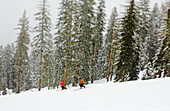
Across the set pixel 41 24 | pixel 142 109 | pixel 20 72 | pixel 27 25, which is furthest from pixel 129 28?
pixel 20 72

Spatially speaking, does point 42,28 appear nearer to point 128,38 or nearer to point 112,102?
point 128,38

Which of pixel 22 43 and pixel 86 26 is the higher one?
pixel 86 26

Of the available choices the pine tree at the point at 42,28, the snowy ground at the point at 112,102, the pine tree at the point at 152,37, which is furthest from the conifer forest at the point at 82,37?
the pine tree at the point at 152,37

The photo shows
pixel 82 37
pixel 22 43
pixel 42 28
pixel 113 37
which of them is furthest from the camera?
pixel 113 37

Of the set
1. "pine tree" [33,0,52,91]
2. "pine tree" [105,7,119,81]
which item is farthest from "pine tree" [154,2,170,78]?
"pine tree" [33,0,52,91]

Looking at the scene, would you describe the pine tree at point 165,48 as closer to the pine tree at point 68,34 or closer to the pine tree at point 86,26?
the pine tree at point 86,26

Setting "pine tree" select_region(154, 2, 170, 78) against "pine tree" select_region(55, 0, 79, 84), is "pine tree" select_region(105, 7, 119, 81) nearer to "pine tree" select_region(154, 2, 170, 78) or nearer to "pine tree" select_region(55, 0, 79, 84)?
"pine tree" select_region(55, 0, 79, 84)

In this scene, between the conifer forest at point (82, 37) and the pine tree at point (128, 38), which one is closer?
the pine tree at point (128, 38)

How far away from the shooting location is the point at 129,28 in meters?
19.4

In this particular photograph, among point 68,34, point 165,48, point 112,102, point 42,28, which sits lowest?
point 112,102

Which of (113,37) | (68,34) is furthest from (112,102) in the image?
(113,37)

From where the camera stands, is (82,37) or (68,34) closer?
(68,34)

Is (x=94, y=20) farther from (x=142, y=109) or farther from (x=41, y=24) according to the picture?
(x=142, y=109)

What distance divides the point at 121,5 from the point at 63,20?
8.95m
